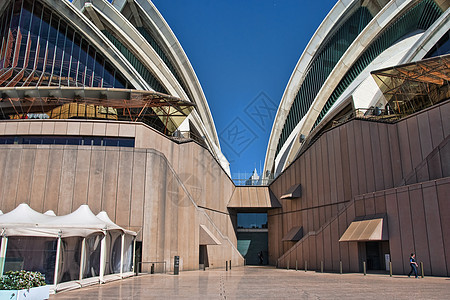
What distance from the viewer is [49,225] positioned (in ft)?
43.8

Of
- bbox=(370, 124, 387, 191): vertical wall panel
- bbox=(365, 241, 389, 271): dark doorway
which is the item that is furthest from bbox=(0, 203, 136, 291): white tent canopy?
bbox=(370, 124, 387, 191): vertical wall panel

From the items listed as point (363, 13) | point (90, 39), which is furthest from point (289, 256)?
point (363, 13)

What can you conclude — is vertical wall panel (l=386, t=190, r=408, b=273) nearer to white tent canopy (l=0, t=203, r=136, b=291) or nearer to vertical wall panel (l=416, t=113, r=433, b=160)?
vertical wall panel (l=416, t=113, r=433, b=160)

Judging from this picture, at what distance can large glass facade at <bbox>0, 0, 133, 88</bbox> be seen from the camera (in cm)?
3250

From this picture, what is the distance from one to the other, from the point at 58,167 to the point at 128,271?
6890 mm

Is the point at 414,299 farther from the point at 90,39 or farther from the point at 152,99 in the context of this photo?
the point at 90,39

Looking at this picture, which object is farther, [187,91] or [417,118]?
[187,91]

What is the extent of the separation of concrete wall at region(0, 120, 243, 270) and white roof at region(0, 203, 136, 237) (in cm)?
495

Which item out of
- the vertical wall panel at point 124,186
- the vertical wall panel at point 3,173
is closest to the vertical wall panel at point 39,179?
the vertical wall panel at point 3,173

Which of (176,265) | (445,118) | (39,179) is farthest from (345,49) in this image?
(39,179)

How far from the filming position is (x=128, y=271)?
18922mm

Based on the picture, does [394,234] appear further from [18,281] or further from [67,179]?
[67,179]

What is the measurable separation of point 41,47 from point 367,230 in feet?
95.6

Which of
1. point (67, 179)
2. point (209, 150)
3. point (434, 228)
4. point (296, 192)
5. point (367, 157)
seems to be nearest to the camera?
point (434, 228)
